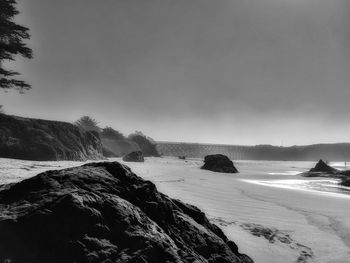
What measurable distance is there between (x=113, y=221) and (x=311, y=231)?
3.36 m

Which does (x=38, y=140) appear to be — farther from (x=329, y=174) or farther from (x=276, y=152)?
(x=276, y=152)

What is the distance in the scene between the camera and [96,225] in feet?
7.43

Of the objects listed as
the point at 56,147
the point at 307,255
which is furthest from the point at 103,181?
the point at 56,147

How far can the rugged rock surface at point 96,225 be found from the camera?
2.05 meters

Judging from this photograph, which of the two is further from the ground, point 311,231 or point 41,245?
point 41,245

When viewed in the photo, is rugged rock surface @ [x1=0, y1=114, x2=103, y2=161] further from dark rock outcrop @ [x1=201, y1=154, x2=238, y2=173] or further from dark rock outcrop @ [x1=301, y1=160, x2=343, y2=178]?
dark rock outcrop @ [x1=301, y1=160, x2=343, y2=178]

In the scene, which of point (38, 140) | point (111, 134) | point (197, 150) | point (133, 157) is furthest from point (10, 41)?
point (197, 150)

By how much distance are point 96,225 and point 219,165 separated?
57.1ft

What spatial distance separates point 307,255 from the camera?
11.7ft

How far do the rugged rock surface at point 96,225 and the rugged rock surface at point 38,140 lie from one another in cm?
1112

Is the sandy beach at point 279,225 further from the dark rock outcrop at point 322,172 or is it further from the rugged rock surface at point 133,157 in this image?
the rugged rock surface at point 133,157

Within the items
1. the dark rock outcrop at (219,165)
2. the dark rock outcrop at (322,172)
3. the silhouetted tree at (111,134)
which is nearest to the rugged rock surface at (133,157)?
the dark rock outcrop at (219,165)

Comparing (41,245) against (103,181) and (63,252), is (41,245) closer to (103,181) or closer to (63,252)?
(63,252)

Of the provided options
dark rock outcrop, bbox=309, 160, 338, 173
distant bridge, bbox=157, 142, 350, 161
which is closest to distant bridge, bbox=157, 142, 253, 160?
distant bridge, bbox=157, 142, 350, 161
